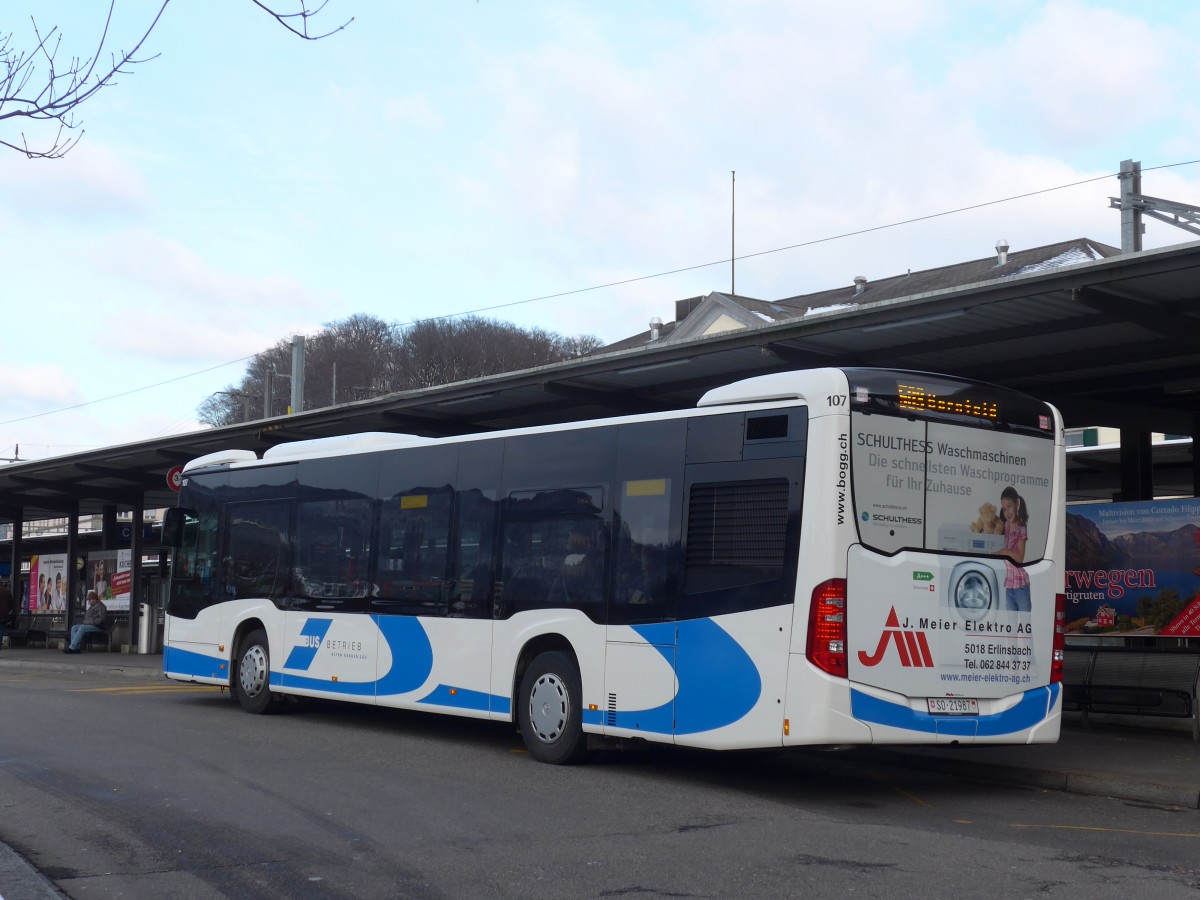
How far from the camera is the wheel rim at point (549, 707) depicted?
464 inches

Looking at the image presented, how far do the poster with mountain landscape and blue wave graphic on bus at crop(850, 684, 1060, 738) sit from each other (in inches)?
176

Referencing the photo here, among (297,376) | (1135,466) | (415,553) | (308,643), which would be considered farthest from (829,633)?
(297,376)

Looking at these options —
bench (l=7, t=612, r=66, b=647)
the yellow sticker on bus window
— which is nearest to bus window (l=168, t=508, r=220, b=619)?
the yellow sticker on bus window

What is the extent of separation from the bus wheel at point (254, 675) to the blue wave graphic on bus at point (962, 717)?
8726mm

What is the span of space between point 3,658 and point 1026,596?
89.5ft

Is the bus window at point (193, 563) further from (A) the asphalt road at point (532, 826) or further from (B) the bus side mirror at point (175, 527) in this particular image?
(A) the asphalt road at point (532, 826)

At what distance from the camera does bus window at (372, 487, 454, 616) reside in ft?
44.6

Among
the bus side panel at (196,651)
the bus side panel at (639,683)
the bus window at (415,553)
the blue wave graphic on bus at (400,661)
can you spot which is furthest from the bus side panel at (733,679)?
the bus side panel at (196,651)

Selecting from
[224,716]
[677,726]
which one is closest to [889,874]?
[677,726]

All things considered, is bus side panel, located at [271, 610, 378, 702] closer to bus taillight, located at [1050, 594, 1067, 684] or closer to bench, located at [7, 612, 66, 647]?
bus taillight, located at [1050, 594, 1067, 684]

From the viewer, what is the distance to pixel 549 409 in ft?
65.7

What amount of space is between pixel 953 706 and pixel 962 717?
126 mm

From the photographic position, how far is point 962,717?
401 inches

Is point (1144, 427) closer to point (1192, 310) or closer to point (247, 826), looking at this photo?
point (1192, 310)
